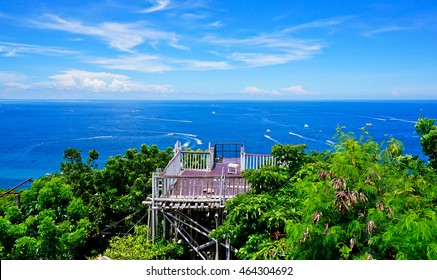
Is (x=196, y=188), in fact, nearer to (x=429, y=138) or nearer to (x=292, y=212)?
(x=292, y=212)

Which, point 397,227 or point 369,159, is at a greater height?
point 369,159

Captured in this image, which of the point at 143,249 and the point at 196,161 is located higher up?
the point at 196,161

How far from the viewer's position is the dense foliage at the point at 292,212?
4.42 meters

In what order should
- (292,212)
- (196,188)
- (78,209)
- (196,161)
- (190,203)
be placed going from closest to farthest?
(292,212) < (78,209) < (190,203) < (196,188) < (196,161)

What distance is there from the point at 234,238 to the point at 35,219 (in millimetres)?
4265

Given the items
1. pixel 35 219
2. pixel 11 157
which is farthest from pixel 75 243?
pixel 11 157

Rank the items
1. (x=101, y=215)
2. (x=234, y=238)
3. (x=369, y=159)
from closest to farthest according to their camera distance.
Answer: (x=369, y=159), (x=234, y=238), (x=101, y=215)

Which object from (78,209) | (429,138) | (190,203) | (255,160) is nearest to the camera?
(78,209)

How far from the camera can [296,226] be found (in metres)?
4.51

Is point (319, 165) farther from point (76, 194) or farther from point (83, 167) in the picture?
point (83, 167)

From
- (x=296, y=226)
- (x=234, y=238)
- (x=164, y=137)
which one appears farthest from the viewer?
(x=164, y=137)

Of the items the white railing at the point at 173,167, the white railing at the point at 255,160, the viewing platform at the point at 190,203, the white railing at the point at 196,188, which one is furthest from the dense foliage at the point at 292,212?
the white railing at the point at 255,160

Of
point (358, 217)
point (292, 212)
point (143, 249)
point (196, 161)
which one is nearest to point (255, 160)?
point (196, 161)

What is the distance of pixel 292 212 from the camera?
5.99 metres
